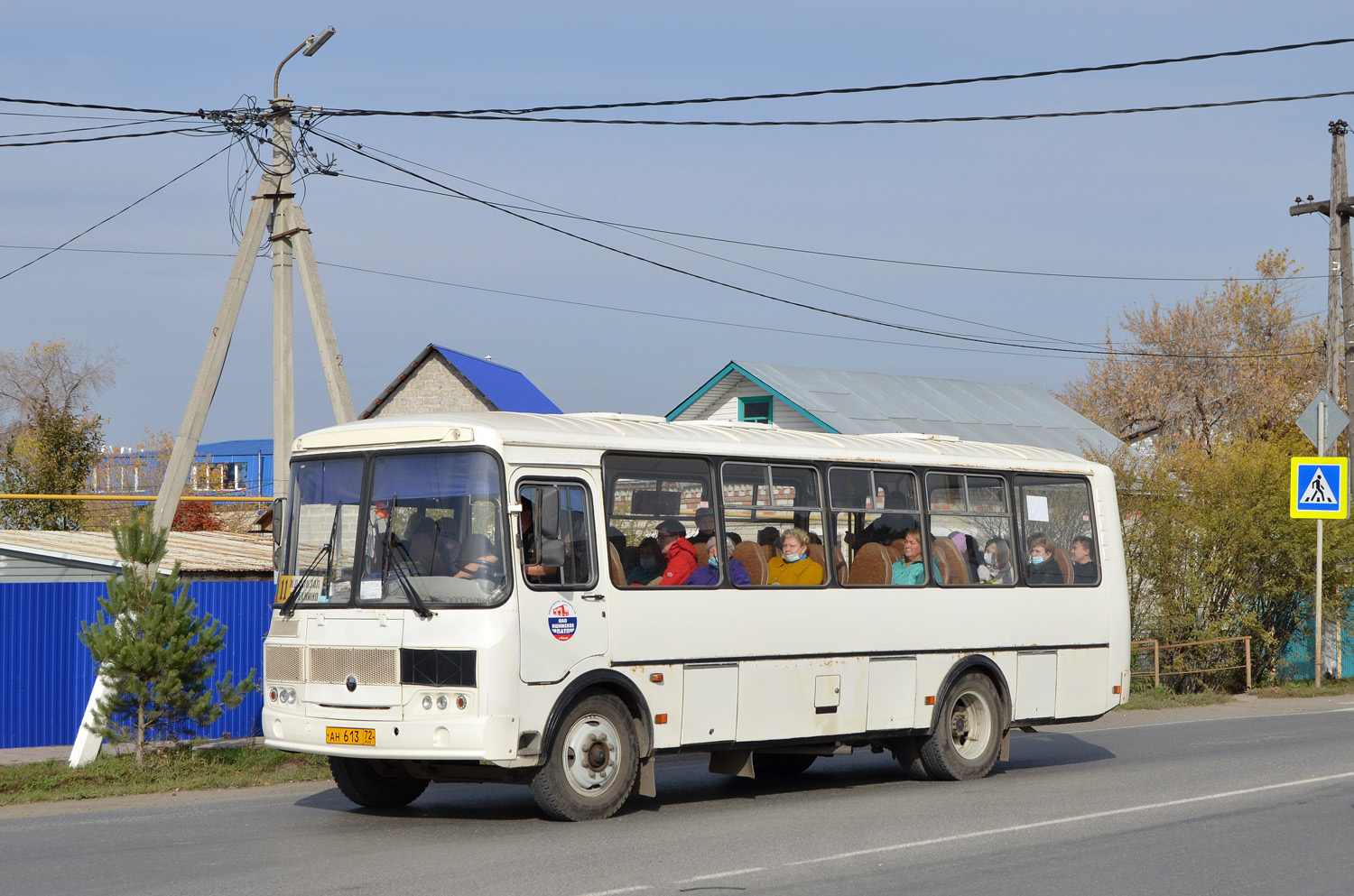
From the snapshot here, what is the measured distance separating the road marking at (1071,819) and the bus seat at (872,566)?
270 centimetres

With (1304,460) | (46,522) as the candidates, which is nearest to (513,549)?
(1304,460)

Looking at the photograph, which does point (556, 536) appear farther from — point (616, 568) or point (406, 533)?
point (406, 533)

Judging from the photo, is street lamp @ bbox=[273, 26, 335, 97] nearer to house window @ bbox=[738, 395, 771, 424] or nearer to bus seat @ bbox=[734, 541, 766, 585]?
bus seat @ bbox=[734, 541, 766, 585]

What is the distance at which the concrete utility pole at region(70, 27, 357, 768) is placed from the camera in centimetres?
1625

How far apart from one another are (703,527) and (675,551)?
365mm

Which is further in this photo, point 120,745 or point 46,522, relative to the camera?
point 46,522

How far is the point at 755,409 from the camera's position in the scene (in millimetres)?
36188

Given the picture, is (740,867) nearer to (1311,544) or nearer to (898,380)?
(1311,544)

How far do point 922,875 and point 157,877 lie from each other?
4202 millimetres

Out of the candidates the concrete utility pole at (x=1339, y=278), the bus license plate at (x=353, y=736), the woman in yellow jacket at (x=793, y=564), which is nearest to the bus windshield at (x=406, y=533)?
the bus license plate at (x=353, y=736)

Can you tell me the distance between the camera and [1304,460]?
23828mm

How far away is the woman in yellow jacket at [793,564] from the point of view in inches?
469

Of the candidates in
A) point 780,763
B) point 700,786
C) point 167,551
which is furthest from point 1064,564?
point 167,551

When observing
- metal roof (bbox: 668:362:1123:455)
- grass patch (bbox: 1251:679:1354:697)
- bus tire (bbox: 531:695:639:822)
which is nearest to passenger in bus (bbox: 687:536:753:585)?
bus tire (bbox: 531:695:639:822)
